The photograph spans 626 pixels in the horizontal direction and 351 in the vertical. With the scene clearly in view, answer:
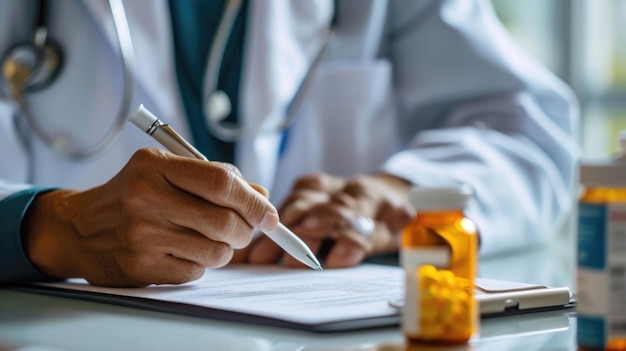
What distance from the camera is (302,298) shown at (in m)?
0.70

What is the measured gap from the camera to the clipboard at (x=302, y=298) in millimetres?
621

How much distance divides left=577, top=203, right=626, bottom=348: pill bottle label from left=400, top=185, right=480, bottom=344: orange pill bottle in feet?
0.22

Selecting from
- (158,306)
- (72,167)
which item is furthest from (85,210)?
(72,167)

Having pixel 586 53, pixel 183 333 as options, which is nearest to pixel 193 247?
pixel 183 333

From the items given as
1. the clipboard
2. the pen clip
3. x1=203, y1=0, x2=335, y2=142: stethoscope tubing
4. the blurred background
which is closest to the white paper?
the clipboard

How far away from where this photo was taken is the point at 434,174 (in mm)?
1198

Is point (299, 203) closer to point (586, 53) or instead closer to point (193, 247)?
point (193, 247)

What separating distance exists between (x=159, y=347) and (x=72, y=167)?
646 mm

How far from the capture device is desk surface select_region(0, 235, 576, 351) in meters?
0.58

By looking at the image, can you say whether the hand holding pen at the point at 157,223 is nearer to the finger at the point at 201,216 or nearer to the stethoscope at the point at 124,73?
the finger at the point at 201,216

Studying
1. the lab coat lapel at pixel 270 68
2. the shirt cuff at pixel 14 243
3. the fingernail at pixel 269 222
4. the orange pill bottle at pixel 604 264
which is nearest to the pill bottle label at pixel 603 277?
the orange pill bottle at pixel 604 264

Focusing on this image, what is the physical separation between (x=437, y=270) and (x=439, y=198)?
43 mm

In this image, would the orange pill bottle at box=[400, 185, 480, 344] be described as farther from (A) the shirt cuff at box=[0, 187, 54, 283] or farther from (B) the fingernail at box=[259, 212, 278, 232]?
(A) the shirt cuff at box=[0, 187, 54, 283]

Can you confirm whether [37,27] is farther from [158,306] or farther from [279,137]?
[158,306]
